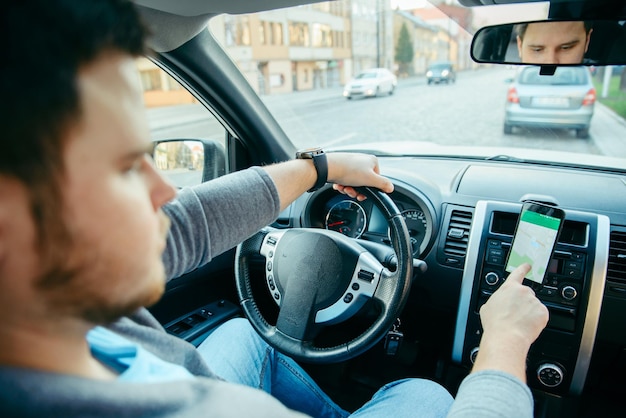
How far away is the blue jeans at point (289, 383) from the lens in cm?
156

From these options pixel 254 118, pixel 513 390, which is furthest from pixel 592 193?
pixel 254 118

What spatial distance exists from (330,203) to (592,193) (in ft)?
4.18

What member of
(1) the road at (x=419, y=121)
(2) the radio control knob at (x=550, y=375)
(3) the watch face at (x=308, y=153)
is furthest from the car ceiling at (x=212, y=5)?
(2) the radio control knob at (x=550, y=375)

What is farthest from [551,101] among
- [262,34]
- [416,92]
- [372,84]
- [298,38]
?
[298,38]

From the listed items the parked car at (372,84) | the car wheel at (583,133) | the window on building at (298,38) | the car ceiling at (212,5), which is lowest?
the car wheel at (583,133)

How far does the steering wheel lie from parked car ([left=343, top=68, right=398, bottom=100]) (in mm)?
8164

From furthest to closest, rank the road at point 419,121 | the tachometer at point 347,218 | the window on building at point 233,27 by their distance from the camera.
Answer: the road at point 419,121, the window on building at point 233,27, the tachometer at point 347,218

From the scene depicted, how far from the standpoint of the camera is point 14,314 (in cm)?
71

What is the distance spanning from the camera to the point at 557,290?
1.82 m

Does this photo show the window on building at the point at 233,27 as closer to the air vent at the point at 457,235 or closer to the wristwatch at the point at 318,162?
the wristwatch at the point at 318,162

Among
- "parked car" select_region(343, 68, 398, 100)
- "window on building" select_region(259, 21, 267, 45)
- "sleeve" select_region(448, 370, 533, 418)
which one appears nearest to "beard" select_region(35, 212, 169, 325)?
"sleeve" select_region(448, 370, 533, 418)

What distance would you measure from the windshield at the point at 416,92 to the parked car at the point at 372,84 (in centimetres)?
4

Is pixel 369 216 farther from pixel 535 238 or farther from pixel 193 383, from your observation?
pixel 193 383

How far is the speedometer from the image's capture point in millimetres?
2346
